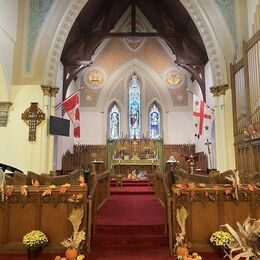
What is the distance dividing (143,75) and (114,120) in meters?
3.33

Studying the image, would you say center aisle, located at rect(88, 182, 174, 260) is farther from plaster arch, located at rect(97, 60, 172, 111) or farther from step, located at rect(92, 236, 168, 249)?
plaster arch, located at rect(97, 60, 172, 111)

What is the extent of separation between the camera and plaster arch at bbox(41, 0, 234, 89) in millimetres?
9016

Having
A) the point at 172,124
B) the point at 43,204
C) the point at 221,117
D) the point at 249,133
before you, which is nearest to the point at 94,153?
the point at 172,124

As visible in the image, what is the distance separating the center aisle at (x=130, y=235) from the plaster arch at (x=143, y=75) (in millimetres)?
10955

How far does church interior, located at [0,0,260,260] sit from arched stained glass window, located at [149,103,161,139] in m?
0.07

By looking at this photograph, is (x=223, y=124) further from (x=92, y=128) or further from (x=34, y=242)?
(x=92, y=128)

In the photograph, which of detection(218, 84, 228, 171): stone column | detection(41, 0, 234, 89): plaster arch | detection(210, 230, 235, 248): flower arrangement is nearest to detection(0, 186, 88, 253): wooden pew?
detection(210, 230, 235, 248): flower arrangement

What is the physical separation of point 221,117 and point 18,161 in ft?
21.6

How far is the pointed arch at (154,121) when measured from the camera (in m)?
17.0

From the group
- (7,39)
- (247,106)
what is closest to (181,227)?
(247,106)

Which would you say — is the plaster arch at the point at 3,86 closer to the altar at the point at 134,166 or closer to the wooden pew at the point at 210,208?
the wooden pew at the point at 210,208

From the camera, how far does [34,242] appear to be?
13.2 ft

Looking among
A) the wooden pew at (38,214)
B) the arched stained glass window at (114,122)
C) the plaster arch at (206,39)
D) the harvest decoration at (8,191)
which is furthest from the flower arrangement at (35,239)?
the arched stained glass window at (114,122)

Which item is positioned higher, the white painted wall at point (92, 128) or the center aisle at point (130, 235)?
the white painted wall at point (92, 128)
